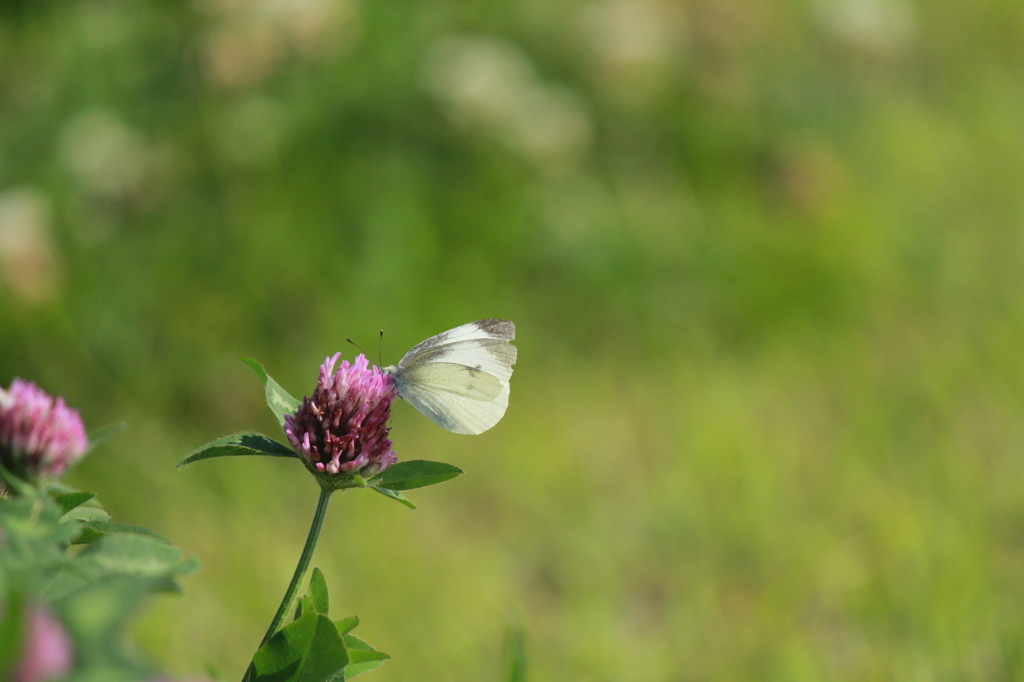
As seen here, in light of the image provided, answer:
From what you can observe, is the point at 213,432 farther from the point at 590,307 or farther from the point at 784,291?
the point at 784,291

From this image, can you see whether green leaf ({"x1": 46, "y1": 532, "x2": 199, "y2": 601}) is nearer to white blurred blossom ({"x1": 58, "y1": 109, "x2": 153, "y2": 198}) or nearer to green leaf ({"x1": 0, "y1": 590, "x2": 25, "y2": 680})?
green leaf ({"x1": 0, "y1": 590, "x2": 25, "y2": 680})

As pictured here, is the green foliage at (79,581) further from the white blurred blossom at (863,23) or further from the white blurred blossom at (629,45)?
the white blurred blossom at (863,23)

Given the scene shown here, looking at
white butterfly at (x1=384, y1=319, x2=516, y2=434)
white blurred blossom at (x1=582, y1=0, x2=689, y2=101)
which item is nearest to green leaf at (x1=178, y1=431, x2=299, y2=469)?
white butterfly at (x1=384, y1=319, x2=516, y2=434)

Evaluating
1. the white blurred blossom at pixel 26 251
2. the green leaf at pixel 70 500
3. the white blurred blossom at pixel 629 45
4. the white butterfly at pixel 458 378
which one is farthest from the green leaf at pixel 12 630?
the white blurred blossom at pixel 629 45

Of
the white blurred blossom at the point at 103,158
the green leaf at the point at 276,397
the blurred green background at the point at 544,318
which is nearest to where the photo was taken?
the green leaf at the point at 276,397

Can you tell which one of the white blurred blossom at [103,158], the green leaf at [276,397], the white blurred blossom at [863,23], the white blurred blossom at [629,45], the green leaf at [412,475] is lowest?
the green leaf at [412,475]

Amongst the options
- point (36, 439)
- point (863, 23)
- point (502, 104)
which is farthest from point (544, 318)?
point (36, 439)
